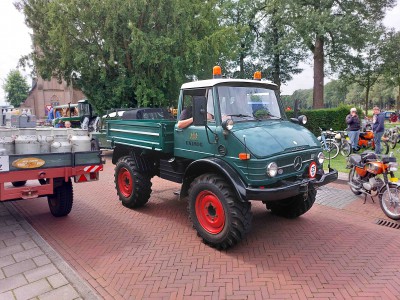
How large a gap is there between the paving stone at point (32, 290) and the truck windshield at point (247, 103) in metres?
3.14

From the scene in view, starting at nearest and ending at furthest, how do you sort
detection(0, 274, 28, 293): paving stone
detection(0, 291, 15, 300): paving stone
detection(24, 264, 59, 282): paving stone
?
detection(0, 291, 15, 300): paving stone < detection(0, 274, 28, 293): paving stone < detection(24, 264, 59, 282): paving stone

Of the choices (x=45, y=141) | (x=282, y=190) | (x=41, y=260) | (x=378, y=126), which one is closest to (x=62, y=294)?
(x=41, y=260)

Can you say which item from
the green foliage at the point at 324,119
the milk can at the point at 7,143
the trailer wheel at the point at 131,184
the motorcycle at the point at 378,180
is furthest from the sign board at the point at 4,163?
the green foliage at the point at 324,119

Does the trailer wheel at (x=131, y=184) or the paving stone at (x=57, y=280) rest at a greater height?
the trailer wheel at (x=131, y=184)

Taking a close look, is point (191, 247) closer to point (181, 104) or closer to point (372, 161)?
point (181, 104)

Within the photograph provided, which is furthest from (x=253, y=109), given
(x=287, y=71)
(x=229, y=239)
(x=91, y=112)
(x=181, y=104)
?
(x=287, y=71)

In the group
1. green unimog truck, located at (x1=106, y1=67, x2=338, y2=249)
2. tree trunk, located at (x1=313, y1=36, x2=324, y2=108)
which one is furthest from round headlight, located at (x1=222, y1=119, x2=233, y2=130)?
tree trunk, located at (x1=313, y1=36, x2=324, y2=108)

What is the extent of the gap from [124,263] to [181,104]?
271cm

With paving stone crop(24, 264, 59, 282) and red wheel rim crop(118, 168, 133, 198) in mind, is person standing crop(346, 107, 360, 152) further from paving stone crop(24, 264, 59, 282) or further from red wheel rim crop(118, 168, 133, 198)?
paving stone crop(24, 264, 59, 282)

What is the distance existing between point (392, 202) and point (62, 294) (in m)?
5.41

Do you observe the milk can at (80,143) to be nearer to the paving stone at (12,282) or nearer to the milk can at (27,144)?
the milk can at (27,144)

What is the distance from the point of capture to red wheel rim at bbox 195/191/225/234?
171 inches

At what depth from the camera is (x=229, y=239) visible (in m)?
4.20

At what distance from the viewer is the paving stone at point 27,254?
4.18 m
